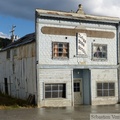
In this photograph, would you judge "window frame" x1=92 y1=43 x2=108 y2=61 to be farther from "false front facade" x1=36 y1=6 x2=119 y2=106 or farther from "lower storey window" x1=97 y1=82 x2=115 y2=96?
"lower storey window" x1=97 y1=82 x2=115 y2=96

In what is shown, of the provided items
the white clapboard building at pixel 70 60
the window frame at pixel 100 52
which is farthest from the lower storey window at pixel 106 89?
the window frame at pixel 100 52

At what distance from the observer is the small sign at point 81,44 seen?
23.1 meters

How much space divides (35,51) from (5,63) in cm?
958

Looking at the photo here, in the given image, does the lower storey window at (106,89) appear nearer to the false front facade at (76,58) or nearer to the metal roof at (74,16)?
the false front facade at (76,58)

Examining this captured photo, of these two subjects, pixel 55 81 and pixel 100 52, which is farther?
pixel 100 52

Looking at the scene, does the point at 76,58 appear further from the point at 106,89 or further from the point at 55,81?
the point at 106,89

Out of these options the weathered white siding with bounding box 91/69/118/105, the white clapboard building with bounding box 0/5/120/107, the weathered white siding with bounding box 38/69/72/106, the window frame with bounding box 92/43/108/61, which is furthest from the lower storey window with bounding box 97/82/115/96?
the weathered white siding with bounding box 38/69/72/106

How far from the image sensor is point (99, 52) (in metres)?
24.0

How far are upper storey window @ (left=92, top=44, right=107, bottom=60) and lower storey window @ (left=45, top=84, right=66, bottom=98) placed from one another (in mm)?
3611

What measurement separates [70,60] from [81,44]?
1.53m

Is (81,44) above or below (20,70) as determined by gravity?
above

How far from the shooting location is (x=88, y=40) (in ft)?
77.6

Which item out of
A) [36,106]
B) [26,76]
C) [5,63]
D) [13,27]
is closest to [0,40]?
[13,27]

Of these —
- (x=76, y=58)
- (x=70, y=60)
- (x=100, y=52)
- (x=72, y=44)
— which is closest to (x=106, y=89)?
(x=100, y=52)
